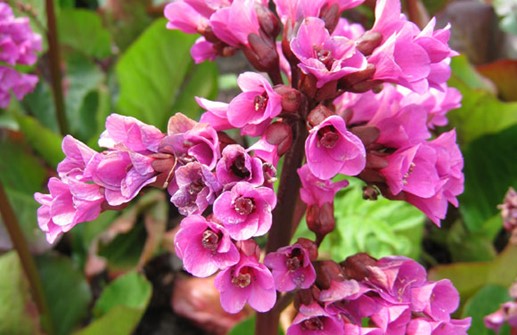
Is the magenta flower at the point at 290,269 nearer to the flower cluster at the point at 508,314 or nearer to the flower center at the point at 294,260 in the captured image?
the flower center at the point at 294,260

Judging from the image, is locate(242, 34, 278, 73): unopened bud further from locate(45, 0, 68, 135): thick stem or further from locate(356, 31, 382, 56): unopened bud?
locate(45, 0, 68, 135): thick stem

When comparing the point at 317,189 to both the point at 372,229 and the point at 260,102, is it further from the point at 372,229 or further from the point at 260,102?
the point at 372,229

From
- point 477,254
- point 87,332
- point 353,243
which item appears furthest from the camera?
point 477,254

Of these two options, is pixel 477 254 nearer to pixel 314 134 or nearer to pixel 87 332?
pixel 87 332

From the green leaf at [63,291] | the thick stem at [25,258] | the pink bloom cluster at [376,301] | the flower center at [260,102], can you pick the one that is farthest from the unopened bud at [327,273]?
the green leaf at [63,291]

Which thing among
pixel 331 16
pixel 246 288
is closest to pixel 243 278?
pixel 246 288

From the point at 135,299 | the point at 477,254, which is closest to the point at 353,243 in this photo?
the point at 477,254

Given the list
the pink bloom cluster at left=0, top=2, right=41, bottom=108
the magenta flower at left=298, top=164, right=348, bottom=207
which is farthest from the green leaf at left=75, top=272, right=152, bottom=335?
the magenta flower at left=298, top=164, right=348, bottom=207
